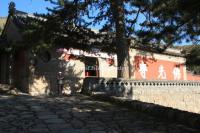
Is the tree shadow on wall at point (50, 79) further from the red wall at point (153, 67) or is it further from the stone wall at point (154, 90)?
the red wall at point (153, 67)

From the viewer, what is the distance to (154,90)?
22.1 metres

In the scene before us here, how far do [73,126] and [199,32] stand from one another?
14.8 ft

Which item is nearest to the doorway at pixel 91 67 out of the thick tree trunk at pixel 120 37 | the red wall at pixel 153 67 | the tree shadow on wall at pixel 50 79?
the tree shadow on wall at pixel 50 79

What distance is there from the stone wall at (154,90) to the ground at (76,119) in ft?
14.5

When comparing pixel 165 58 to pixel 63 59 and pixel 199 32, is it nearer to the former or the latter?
pixel 63 59

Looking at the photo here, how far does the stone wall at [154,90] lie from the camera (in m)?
19.4

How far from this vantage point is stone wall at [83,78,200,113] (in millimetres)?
19422

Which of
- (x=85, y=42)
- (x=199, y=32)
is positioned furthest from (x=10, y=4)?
(x=199, y=32)

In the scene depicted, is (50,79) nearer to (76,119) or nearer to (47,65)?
(47,65)

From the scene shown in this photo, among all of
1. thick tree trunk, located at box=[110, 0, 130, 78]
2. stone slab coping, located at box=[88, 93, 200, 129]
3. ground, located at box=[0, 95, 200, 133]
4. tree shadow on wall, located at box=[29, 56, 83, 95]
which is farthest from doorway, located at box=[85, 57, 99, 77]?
ground, located at box=[0, 95, 200, 133]

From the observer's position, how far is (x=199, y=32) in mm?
12039

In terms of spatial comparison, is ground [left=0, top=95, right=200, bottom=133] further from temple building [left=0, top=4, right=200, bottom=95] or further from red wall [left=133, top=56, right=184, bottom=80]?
red wall [left=133, top=56, right=184, bottom=80]

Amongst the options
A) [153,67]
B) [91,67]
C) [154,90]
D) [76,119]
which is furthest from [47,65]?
[76,119]

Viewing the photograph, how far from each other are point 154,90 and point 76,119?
1086 cm
